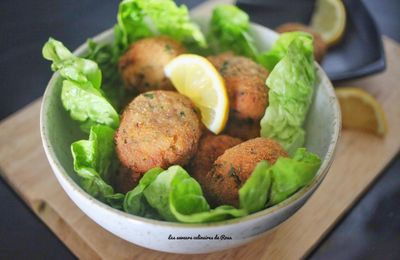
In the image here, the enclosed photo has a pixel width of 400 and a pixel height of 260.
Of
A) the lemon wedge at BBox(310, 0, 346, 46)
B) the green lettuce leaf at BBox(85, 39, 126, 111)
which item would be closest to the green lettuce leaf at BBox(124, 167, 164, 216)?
the green lettuce leaf at BBox(85, 39, 126, 111)

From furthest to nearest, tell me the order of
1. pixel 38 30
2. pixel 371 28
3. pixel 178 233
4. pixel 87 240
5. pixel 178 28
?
pixel 38 30
pixel 371 28
pixel 178 28
pixel 87 240
pixel 178 233

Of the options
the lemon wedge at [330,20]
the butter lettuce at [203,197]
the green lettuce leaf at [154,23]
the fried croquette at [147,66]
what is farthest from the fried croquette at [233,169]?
the lemon wedge at [330,20]

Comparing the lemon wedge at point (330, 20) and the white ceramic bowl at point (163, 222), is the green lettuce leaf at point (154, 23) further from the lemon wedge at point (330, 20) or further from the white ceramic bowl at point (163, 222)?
the lemon wedge at point (330, 20)

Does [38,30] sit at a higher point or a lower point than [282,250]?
higher

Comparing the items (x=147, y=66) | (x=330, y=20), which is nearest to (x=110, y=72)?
(x=147, y=66)

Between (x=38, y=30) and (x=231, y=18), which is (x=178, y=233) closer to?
(x=231, y=18)

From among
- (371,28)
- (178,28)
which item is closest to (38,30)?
(178,28)
